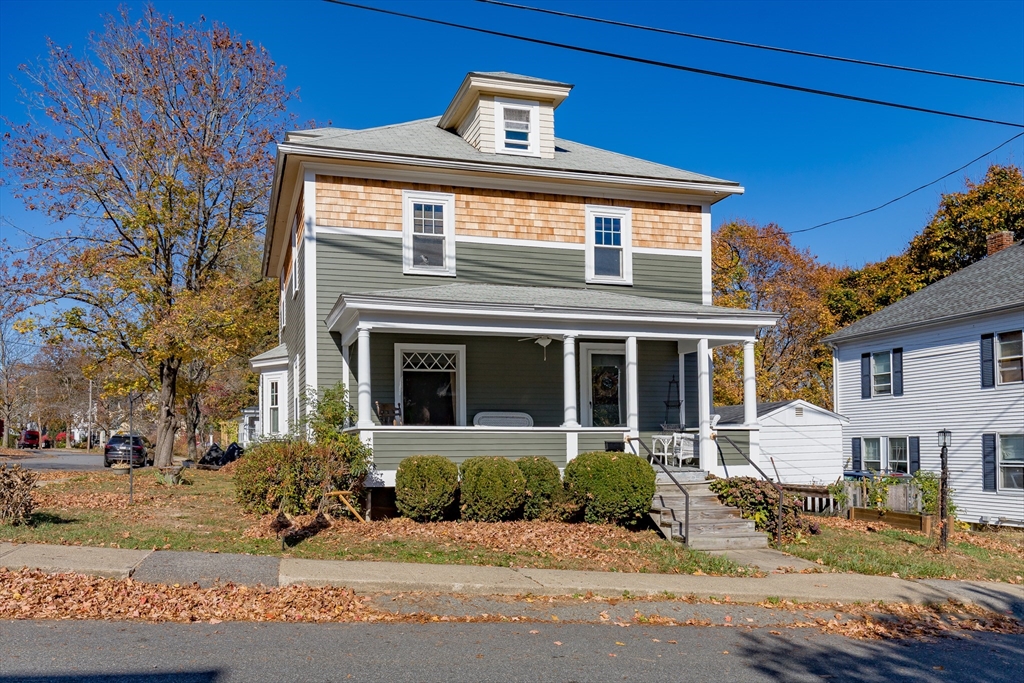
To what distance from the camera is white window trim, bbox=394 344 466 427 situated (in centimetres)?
1688

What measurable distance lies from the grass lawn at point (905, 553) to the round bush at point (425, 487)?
206 inches

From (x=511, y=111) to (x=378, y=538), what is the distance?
10.4 metres

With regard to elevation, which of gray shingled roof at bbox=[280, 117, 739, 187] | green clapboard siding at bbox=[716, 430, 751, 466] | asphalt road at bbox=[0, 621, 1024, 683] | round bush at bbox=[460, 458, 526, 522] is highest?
gray shingled roof at bbox=[280, 117, 739, 187]

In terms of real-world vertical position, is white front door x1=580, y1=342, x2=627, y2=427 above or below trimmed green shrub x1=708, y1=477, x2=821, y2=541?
above

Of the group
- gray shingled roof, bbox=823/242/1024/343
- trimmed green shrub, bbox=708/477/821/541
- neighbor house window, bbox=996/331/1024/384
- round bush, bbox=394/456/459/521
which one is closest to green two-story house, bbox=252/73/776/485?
round bush, bbox=394/456/459/521

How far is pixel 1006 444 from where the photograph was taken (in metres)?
24.6

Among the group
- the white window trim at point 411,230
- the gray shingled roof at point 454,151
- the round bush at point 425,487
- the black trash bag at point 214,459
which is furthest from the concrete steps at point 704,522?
the black trash bag at point 214,459

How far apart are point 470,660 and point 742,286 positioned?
1410 inches

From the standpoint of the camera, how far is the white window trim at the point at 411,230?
1709 cm

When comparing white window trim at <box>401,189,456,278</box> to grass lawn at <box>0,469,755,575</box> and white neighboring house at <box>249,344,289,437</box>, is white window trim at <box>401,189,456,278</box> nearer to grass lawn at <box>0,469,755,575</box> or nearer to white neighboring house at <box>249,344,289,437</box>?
grass lawn at <box>0,469,755,575</box>

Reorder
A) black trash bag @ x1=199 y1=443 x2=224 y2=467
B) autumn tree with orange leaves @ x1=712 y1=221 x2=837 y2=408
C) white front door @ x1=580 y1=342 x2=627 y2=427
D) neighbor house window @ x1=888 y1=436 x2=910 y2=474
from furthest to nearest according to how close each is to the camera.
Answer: autumn tree with orange leaves @ x1=712 y1=221 x2=837 y2=408 → black trash bag @ x1=199 y1=443 x2=224 y2=467 → neighbor house window @ x1=888 y1=436 x2=910 y2=474 → white front door @ x1=580 y1=342 x2=627 y2=427

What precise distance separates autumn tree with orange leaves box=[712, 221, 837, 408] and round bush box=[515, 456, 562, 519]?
1067 inches

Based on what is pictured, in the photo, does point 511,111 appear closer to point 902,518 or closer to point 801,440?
point 902,518

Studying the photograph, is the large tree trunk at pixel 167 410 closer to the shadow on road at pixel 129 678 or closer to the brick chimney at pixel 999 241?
the shadow on road at pixel 129 678
